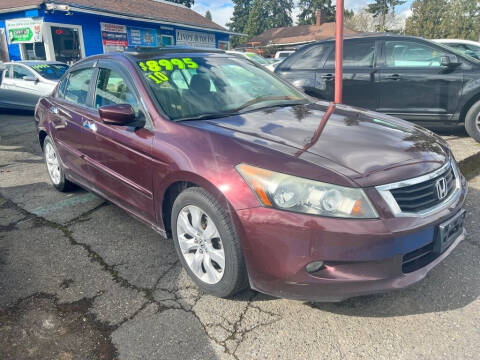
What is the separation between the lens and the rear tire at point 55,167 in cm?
439

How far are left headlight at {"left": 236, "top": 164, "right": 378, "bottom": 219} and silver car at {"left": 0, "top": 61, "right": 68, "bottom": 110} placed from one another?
9283 mm

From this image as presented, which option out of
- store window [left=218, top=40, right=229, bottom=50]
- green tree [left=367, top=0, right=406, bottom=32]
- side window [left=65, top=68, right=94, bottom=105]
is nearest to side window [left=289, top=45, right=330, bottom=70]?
side window [left=65, top=68, right=94, bottom=105]

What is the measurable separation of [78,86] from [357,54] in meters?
4.41

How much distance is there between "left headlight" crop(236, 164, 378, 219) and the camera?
2.00 m

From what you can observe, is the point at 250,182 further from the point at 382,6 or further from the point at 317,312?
the point at 382,6

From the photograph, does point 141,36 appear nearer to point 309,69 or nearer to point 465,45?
point 309,69

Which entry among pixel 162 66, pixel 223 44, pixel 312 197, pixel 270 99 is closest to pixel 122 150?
pixel 162 66

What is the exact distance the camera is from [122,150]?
304 centimetres

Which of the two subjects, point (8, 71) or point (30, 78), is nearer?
point (30, 78)

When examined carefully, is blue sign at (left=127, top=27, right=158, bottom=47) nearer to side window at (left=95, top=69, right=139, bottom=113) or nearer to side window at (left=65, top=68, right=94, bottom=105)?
side window at (left=65, top=68, right=94, bottom=105)

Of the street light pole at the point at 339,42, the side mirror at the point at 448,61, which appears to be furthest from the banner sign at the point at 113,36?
the side mirror at the point at 448,61

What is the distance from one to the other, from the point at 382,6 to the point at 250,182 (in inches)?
2433

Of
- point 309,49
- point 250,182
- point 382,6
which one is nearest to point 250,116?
point 250,182

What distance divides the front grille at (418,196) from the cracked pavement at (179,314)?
0.67 metres
